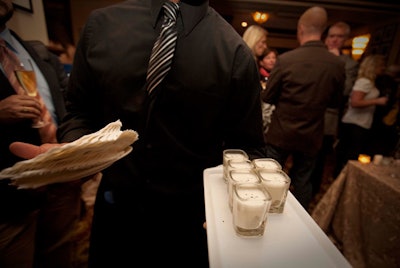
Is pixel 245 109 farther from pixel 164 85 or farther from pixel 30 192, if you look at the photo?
pixel 30 192

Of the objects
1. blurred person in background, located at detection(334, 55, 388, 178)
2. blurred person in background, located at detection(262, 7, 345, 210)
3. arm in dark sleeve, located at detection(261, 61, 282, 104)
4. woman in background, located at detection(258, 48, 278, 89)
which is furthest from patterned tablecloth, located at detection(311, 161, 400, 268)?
woman in background, located at detection(258, 48, 278, 89)

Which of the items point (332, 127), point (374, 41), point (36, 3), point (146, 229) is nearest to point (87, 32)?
point (146, 229)

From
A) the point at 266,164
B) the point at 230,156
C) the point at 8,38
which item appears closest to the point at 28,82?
the point at 8,38

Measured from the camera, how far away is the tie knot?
913 millimetres

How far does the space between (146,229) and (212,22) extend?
999 millimetres

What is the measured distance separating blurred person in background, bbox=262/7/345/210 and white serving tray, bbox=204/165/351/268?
1645mm

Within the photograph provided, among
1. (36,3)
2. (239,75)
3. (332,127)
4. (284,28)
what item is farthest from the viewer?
(284,28)

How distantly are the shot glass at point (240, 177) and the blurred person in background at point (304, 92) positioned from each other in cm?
162

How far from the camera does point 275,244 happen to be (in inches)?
24.5

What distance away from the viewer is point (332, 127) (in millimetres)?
2883

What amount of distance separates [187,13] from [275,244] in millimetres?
896

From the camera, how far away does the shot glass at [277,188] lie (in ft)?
2.42

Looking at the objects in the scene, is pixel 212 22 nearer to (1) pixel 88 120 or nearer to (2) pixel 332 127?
(1) pixel 88 120

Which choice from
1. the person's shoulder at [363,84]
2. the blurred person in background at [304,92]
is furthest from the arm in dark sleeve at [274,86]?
the person's shoulder at [363,84]
